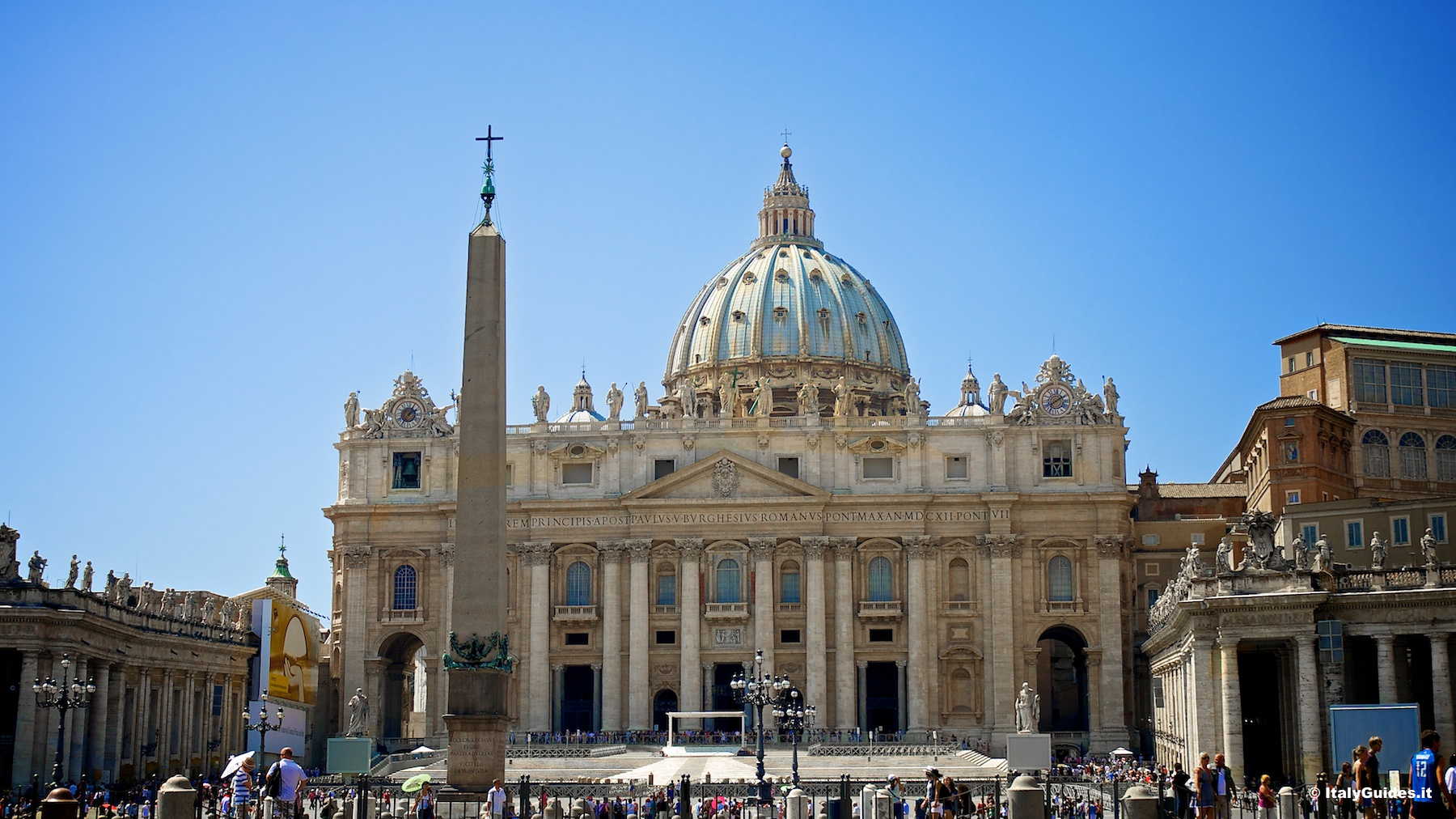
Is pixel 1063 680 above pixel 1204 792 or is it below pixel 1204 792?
above

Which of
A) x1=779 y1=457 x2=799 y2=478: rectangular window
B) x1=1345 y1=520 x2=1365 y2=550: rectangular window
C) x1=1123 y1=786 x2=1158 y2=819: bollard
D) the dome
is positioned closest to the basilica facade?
x1=779 y1=457 x2=799 y2=478: rectangular window

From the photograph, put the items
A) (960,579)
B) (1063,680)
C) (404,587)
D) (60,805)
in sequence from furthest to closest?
(1063,680), (404,587), (960,579), (60,805)

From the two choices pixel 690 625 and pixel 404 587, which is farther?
pixel 404 587

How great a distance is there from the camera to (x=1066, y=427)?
92500mm

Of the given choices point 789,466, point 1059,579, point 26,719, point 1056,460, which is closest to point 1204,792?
point 26,719

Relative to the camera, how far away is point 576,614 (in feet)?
306

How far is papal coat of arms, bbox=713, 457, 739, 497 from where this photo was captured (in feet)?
303

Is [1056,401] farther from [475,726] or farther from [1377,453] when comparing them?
[475,726]

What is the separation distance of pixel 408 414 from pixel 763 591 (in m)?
20.1

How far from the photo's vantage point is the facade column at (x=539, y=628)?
92.2 metres

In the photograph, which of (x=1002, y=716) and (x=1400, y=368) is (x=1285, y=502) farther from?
(x=1002, y=716)

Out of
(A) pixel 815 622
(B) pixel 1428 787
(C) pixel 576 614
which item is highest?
(C) pixel 576 614

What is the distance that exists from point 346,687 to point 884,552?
88.2 feet

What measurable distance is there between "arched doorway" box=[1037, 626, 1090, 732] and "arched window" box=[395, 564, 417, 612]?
101 ft
